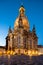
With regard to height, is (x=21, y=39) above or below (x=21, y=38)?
below

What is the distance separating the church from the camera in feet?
278

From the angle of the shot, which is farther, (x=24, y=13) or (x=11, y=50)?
(x=24, y=13)

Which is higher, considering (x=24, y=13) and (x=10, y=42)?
(x=24, y=13)

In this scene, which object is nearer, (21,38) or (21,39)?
(21,39)

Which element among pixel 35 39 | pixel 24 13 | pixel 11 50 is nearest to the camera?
pixel 11 50

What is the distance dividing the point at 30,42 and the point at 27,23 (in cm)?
1004

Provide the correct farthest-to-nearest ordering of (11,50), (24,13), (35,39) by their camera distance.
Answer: (24,13) < (35,39) < (11,50)

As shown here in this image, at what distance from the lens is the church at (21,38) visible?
84.7m

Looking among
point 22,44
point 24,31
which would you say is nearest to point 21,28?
point 24,31

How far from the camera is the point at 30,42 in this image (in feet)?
288

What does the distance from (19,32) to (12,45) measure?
6198 millimetres

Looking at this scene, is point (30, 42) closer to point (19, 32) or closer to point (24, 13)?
point (19, 32)

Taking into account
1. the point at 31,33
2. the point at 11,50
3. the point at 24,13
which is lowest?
the point at 11,50

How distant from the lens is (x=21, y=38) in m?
85.8
